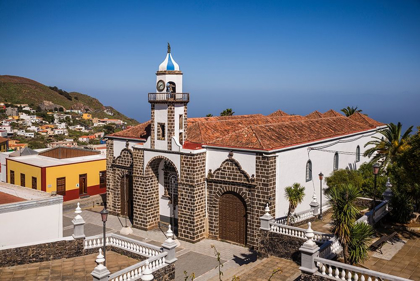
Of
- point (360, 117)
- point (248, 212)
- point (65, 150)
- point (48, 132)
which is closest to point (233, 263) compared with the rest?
point (248, 212)

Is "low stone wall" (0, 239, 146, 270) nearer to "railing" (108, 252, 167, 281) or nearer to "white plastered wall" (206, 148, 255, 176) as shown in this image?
"railing" (108, 252, 167, 281)

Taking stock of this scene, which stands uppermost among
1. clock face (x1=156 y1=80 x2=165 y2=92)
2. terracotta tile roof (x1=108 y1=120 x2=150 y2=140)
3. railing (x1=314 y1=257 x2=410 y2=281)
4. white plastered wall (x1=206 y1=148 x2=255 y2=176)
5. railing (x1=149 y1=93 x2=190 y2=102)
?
clock face (x1=156 y1=80 x2=165 y2=92)

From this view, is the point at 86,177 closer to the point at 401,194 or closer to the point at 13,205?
the point at 13,205

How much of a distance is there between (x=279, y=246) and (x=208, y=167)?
6.47 m

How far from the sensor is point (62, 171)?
103 ft

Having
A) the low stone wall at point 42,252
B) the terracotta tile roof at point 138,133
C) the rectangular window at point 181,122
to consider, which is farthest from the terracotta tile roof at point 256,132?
the low stone wall at point 42,252

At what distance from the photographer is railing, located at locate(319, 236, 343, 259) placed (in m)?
14.9

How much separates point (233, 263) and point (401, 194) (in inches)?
380

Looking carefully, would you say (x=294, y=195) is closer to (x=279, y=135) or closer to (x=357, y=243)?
(x=279, y=135)

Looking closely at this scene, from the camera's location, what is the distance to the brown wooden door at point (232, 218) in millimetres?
21891

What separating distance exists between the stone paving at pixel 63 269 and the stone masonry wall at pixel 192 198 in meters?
5.95

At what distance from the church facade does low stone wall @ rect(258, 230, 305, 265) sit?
232 centimetres

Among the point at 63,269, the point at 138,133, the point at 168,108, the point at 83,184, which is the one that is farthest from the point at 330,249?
the point at 83,184

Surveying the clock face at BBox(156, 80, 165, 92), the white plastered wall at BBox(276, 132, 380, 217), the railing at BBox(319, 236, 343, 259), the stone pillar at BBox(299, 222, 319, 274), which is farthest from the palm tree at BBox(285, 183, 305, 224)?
the clock face at BBox(156, 80, 165, 92)
